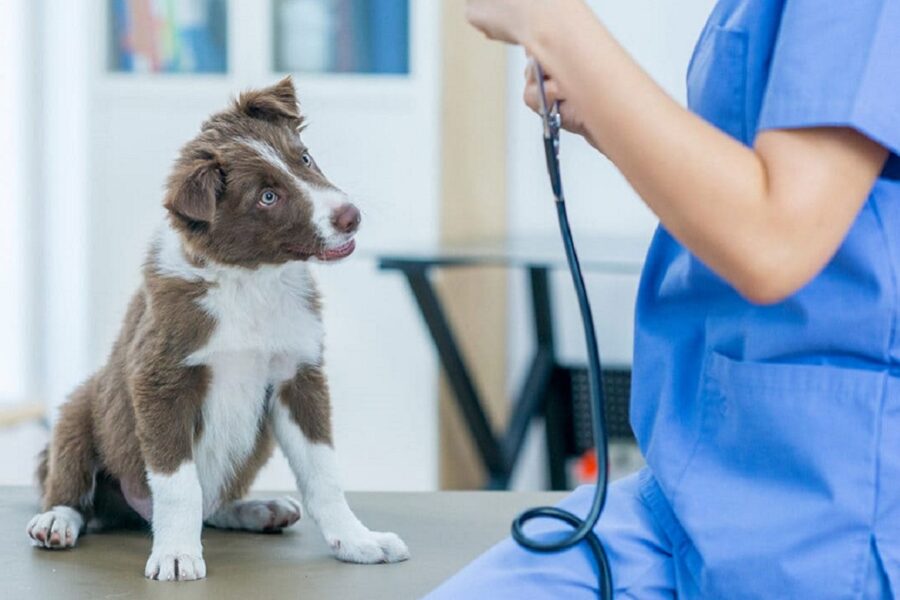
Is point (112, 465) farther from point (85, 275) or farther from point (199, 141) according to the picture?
point (85, 275)

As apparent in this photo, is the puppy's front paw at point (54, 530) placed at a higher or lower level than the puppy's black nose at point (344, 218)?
lower

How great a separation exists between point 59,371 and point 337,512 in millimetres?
2583

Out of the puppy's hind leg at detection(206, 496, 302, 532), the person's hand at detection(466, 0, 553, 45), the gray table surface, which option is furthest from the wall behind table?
the person's hand at detection(466, 0, 553, 45)

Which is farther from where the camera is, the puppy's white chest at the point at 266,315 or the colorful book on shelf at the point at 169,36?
the colorful book on shelf at the point at 169,36

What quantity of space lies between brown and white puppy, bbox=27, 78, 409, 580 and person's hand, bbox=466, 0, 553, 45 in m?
0.32

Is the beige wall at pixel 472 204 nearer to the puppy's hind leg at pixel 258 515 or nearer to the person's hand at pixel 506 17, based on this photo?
the puppy's hind leg at pixel 258 515

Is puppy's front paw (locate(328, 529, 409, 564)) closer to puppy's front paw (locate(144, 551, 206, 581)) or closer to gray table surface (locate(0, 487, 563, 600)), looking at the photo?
gray table surface (locate(0, 487, 563, 600))

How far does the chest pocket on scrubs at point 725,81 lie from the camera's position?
3.51 ft

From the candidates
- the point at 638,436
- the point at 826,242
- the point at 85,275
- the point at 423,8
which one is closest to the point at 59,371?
the point at 85,275

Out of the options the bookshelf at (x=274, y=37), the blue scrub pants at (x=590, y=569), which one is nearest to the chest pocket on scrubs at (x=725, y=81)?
the blue scrub pants at (x=590, y=569)

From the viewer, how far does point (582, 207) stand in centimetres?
394

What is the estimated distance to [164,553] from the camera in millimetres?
1306

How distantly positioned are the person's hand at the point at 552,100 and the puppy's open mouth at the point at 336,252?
0.86 feet

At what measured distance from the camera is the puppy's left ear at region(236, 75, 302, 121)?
4.51 ft
